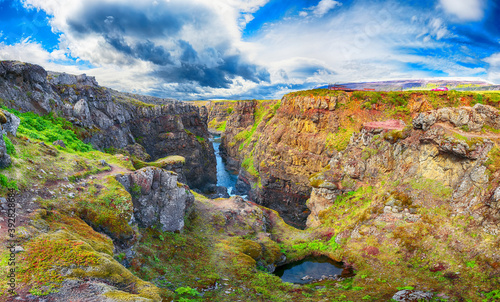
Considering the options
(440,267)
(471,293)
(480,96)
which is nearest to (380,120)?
(480,96)

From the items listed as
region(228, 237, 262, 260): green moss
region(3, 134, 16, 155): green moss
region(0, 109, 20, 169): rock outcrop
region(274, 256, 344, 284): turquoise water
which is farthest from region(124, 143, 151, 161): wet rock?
region(274, 256, 344, 284): turquoise water

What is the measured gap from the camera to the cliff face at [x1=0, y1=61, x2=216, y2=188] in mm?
29547

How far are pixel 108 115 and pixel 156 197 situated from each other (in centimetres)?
3474

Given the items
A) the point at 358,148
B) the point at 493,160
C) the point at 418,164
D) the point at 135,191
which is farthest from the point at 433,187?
the point at 135,191

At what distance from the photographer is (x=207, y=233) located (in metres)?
29.0

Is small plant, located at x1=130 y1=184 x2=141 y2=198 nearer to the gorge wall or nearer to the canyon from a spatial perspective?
the canyon

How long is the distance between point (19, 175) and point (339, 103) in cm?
5501

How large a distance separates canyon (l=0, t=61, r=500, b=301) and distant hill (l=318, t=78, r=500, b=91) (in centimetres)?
499

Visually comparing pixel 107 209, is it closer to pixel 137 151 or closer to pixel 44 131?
pixel 44 131

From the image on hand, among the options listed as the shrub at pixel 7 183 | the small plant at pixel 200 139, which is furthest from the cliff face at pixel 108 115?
the shrub at pixel 7 183

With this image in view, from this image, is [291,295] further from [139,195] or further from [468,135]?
[468,135]

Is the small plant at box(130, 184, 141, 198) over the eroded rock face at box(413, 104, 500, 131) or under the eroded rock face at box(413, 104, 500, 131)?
under

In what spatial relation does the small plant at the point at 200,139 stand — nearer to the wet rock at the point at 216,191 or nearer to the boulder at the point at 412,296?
the wet rock at the point at 216,191

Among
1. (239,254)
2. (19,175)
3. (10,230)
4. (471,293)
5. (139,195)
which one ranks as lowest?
(239,254)
